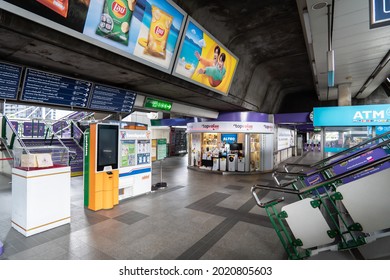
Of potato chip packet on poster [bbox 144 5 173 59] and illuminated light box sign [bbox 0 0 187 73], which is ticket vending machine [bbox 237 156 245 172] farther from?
potato chip packet on poster [bbox 144 5 173 59]

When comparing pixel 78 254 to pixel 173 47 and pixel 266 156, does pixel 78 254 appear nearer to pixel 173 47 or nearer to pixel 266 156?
pixel 173 47

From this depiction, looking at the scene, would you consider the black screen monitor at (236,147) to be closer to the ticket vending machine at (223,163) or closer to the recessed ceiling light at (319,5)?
the ticket vending machine at (223,163)

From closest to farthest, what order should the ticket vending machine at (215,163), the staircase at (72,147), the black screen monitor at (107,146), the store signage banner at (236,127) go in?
1. the black screen monitor at (107,146)
2. the staircase at (72,147)
3. the store signage banner at (236,127)
4. the ticket vending machine at (215,163)

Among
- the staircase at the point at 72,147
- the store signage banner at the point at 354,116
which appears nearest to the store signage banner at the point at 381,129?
the store signage banner at the point at 354,116

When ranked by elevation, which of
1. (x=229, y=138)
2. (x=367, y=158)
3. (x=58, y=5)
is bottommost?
(x=367, y=158)

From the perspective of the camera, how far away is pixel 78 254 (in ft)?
10.1

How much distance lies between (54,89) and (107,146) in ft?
5.72

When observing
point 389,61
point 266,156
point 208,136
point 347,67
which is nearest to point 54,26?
point 347,67

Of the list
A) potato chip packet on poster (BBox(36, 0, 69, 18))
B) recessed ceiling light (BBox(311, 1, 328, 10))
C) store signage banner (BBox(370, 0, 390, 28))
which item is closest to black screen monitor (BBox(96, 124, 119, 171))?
potato chip packet on poster (BBox(36, 0, 69, 18))

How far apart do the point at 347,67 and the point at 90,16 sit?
7120 millimetres

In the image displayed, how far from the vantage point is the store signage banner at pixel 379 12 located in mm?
2371

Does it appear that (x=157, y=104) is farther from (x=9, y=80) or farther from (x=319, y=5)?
(x=319, y=5)

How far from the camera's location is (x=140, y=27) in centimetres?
378

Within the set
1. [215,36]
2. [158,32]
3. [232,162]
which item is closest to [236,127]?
[232,162]
